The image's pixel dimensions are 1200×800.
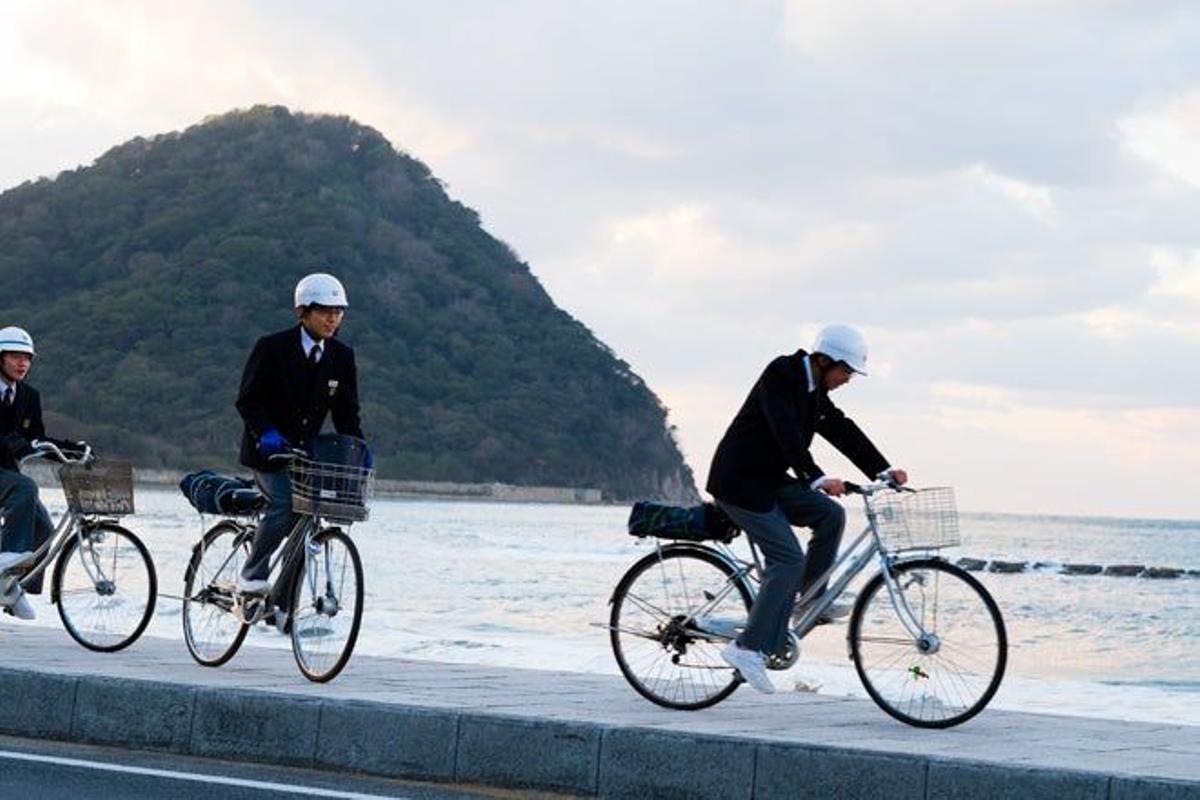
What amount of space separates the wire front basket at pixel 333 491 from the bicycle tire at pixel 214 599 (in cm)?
92

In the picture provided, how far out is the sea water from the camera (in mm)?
17656

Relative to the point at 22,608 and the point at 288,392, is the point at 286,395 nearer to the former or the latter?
the point at 288,392

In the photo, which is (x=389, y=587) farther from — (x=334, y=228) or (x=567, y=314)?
(x=567, y=314)

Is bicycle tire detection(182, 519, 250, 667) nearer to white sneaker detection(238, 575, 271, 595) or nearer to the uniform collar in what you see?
white sneaker detection(238, 575, 271, 595)

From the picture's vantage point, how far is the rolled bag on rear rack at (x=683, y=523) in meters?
9.17

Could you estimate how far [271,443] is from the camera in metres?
9.79

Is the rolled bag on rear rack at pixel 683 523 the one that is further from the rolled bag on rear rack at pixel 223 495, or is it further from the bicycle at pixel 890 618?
the rolled bag on rear rack at pixel 223 495

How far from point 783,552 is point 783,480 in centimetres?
36

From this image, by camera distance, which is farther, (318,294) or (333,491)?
(318,294)

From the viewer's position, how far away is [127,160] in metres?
135

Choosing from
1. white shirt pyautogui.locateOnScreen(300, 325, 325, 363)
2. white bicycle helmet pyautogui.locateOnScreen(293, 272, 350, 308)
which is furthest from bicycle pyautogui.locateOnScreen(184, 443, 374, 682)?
white bicycle helmet pyautogui.locateOnScreen(293, 272, 350, 308)

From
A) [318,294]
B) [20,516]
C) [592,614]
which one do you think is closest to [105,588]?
[20,516]

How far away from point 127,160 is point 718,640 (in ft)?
431

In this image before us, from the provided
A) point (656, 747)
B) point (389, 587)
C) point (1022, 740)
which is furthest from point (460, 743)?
point (389, 587)
